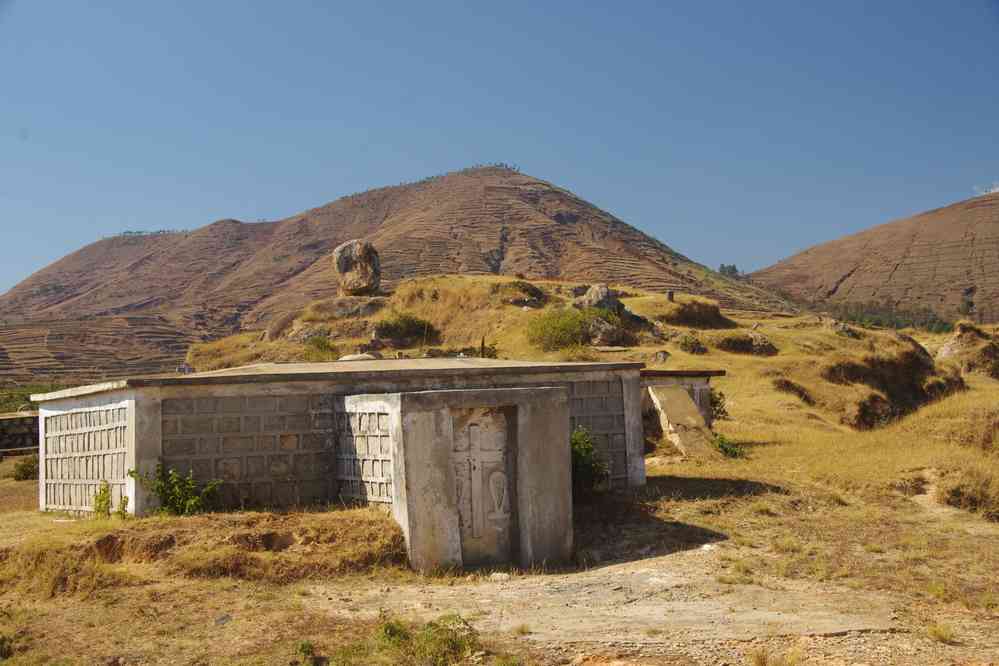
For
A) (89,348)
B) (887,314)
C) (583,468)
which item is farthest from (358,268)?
(887,314)

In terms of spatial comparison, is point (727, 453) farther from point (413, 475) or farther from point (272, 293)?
point (272, 293)

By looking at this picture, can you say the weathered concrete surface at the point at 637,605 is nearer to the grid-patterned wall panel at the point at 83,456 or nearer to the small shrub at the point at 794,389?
the grid-patterned wall panel at the point at 83,456

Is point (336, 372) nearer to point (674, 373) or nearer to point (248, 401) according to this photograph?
point (248, 401)

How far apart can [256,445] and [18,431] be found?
23456mm

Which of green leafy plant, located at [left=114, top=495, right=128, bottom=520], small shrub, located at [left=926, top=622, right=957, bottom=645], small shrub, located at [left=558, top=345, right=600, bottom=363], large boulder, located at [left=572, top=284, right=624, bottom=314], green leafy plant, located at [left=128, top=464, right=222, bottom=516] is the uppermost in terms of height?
large boulder, located at [left=572, top=284, right=624, bottom=314]

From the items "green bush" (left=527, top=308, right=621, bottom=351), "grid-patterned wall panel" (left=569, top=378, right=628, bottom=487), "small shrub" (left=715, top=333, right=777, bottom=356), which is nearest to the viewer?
"grid-patterned wall panel" (left=569, top=378, right=628, bottom=487)

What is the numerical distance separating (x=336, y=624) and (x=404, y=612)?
0.84 metres

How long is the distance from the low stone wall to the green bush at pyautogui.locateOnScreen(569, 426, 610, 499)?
24379 millimetres

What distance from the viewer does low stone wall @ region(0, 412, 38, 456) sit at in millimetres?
34188

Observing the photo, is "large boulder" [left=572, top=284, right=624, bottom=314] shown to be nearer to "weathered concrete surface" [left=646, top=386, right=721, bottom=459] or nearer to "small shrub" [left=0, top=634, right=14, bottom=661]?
"weathered concrete surface" [left=646, top=386, right=721, bottom=459]

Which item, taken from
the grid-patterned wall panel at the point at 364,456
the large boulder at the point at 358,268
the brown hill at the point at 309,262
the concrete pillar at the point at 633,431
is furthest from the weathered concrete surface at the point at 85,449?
the brown hill at the point at 309,262

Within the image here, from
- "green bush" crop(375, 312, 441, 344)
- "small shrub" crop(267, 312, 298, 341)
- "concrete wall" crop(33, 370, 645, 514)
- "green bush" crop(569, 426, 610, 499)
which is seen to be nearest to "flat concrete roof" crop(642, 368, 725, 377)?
"green bush" crop(569, 426, 610, 499)

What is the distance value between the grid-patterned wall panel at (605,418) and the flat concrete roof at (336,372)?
1.19ft

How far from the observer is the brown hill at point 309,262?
3374 inches
